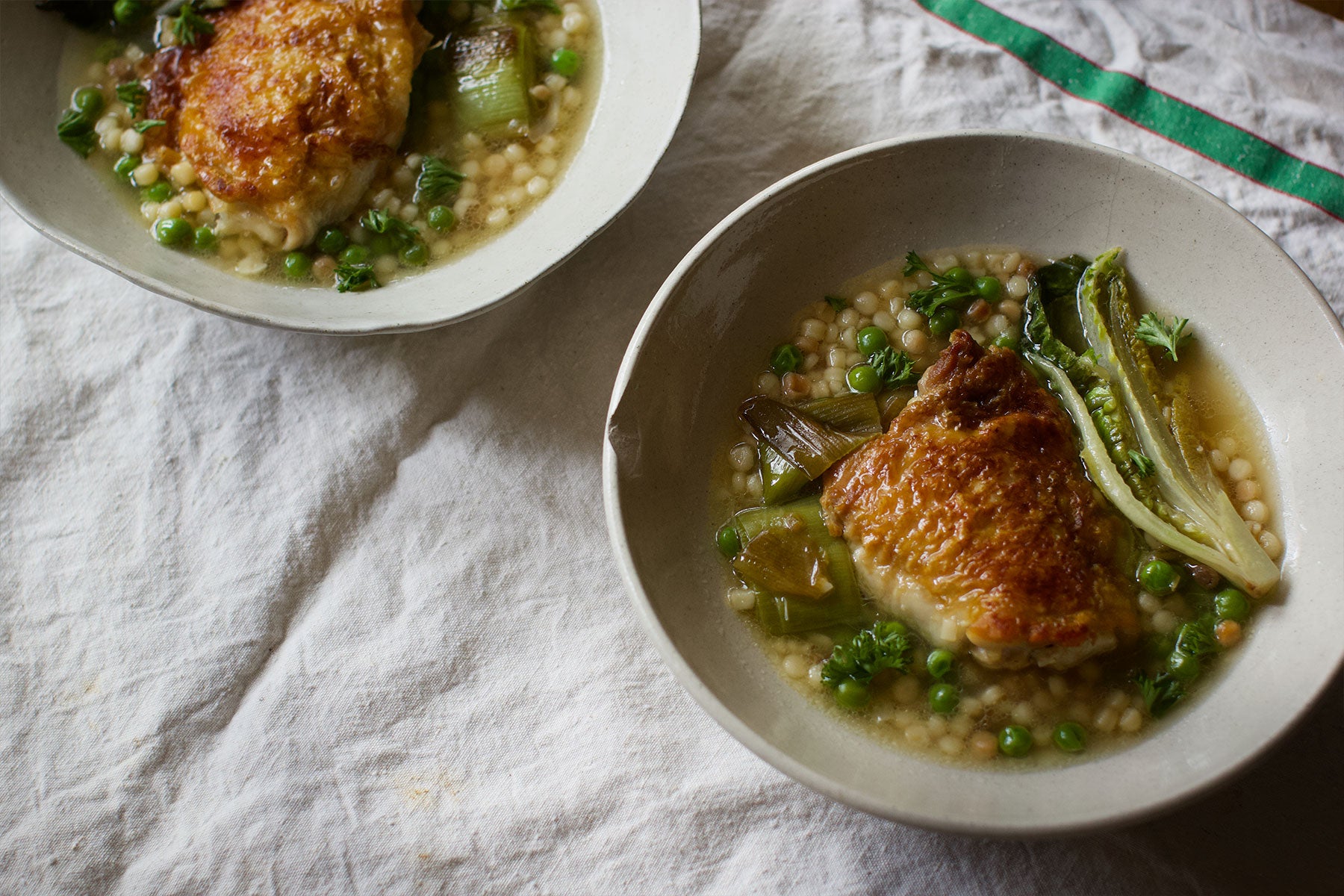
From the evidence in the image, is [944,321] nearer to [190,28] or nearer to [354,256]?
[354,256]

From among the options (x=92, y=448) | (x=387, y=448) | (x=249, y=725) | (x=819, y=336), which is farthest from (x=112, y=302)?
(x=819, y=336)

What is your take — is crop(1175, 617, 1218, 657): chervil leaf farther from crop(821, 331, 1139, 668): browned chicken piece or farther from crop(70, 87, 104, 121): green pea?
crop(70, 87, 104, 121): green pea

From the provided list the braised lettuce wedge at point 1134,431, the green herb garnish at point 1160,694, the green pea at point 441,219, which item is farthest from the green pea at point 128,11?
the green herb garnish at point 1160,694

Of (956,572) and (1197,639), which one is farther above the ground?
(956,572)

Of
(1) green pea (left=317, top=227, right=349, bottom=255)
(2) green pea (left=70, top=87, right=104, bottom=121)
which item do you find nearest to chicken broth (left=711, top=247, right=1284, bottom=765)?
(1) green pea (left=317, top=227, right=349, bottom=255)

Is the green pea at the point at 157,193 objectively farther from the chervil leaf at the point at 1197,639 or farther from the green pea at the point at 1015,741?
the chervil leaf at the point at 1197,639

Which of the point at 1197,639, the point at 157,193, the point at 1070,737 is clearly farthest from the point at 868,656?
the point at 157,193

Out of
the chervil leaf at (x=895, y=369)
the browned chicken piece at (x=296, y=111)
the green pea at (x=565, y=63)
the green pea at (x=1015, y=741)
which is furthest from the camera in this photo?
the green pea at (x=565, y=63)
